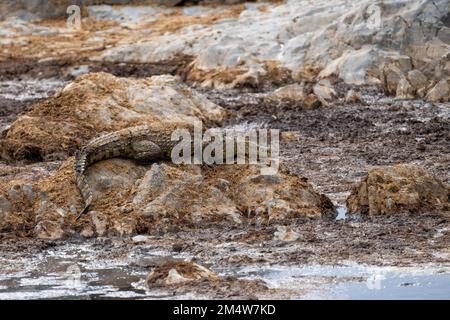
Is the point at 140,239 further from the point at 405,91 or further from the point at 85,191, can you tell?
the point at 405,91

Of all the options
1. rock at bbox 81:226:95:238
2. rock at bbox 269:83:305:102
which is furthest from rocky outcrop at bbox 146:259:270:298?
rock at bbox 269:83:305:102

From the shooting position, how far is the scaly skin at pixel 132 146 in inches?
417

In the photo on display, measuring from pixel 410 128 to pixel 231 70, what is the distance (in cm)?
643

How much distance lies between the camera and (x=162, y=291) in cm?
816

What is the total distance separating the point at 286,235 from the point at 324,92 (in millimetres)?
9217

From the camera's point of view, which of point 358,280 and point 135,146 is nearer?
point 358,280

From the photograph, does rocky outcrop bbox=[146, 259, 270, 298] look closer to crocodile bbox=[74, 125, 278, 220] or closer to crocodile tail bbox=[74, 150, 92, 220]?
crocodile tail bbox=[74, 150, 92, 220]

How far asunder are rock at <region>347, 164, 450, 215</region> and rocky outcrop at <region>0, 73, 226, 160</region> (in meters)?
4.12

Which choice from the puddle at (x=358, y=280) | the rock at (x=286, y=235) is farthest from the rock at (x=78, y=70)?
the puddle at (x=358, y=280)

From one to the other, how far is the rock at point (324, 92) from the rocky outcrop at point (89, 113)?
2.68 m

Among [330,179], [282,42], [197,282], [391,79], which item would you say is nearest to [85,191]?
[197,282]

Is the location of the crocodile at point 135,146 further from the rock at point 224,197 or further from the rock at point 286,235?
the rock at point 286,235

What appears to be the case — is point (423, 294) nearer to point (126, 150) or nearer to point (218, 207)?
point (218, 207)
